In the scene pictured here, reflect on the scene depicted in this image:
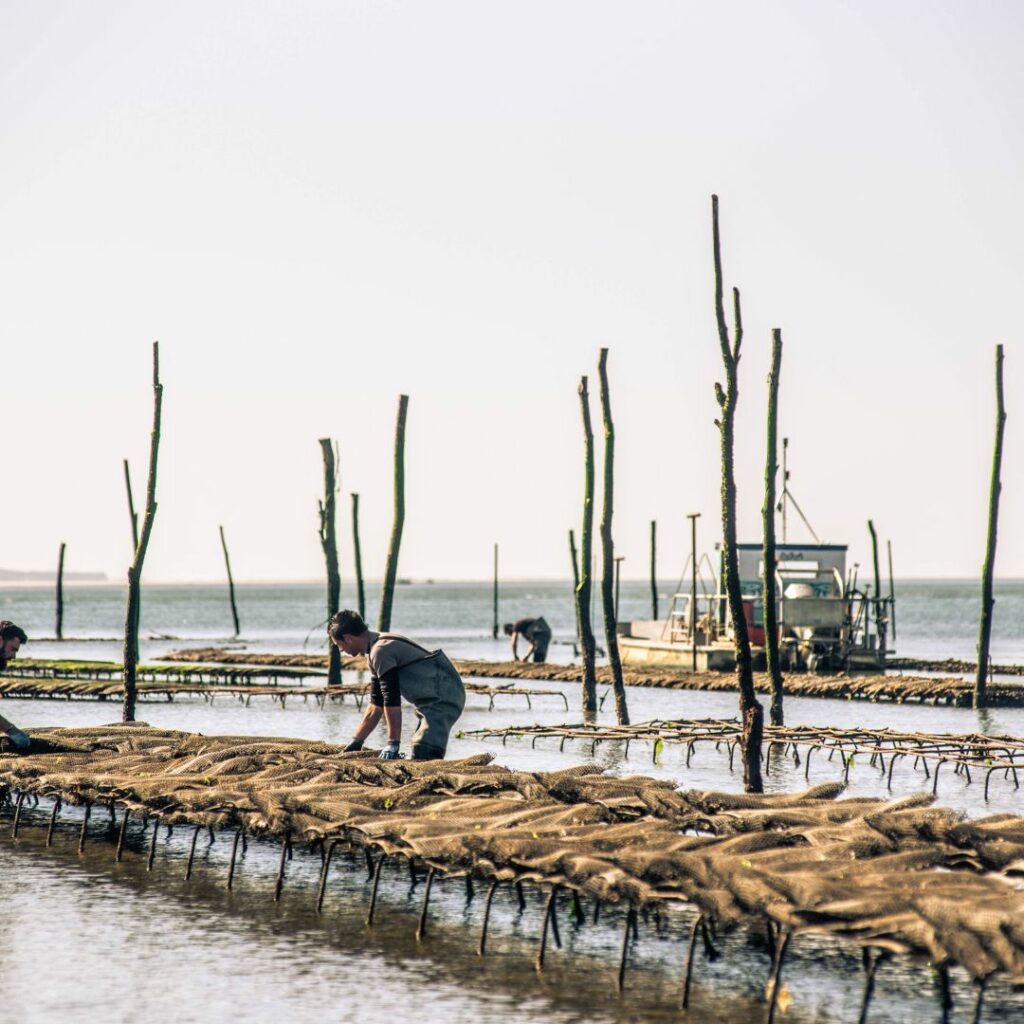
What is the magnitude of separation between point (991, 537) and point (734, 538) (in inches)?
515

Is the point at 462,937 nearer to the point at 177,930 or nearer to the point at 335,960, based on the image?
the point at 335,960

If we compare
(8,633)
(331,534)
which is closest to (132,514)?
(331,534)

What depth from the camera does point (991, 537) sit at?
2948cm

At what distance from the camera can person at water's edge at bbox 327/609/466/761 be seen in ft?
43.3

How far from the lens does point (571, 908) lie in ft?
40.7

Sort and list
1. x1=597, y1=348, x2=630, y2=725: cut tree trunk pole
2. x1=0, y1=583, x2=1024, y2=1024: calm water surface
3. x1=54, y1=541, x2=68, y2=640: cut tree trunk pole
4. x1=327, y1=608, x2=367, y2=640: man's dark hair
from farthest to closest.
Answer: x1=54, y1=541, x2=68, y2=640: cut tree trunk pole < x1=597, y1=348, x2=630, y2=725: cut tree trunk pole < x1=327, y1=608, x2=367, y2=640: man's dark hair < x1=0, y1=583, x2=1024, y2=1024: calm water surface

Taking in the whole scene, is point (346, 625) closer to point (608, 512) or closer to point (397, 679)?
point (397, 679)

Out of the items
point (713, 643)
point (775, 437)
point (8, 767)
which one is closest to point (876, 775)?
point (775, 437)

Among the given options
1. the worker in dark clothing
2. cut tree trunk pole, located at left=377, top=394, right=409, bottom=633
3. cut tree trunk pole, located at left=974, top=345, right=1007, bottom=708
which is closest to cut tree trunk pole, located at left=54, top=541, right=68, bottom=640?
the worker in dark clothing

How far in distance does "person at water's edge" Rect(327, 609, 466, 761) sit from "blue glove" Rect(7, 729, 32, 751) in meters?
4.33

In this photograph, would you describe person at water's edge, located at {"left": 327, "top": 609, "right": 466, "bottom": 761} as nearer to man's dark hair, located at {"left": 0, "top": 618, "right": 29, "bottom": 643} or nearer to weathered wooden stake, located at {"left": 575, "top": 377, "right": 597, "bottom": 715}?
man's dark hair, located at {"left": 0, "top": 618, "right": 29, "bottom": 643}

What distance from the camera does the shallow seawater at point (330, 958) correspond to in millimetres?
9711

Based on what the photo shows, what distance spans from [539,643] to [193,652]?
13.5 meters

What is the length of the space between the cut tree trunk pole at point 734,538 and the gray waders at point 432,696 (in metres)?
3.58
